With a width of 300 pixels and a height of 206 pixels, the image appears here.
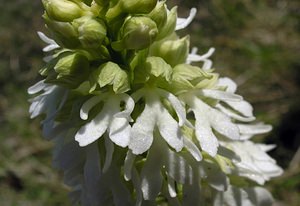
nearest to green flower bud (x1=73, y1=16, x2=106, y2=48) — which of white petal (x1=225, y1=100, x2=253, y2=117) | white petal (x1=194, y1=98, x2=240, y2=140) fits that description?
white petal (x1=194, y1=98, x2=240, y2=140)

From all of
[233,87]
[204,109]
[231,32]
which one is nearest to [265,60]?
[231,32]

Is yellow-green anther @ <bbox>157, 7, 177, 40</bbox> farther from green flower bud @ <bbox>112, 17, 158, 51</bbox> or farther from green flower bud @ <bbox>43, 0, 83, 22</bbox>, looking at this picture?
green flower bud @ <bbox>43, 0, 83, 22</bbox>

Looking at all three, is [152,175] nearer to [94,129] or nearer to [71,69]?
[94,129]

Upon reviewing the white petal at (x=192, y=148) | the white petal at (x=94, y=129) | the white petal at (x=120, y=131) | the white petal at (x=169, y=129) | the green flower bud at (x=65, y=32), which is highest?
the green flower bud at (x=65, y=32)

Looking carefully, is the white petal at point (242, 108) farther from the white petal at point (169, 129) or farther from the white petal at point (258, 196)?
the white petal at point (169, 129)

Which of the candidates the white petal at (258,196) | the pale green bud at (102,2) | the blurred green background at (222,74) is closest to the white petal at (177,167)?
the white petal at (258,196)

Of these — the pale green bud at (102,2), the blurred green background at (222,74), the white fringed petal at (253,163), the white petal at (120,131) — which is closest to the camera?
the white petal at (120,131)

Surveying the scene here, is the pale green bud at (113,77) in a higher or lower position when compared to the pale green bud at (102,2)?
lower
